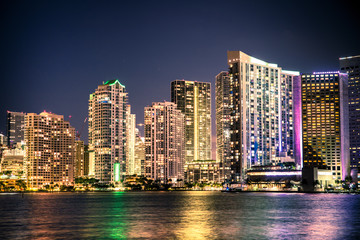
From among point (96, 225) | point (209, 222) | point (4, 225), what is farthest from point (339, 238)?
point (4, 225)

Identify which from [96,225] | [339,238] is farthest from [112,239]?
[339,238]

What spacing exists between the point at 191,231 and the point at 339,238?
20.1 meters

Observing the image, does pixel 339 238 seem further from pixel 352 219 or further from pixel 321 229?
pixel 352 219

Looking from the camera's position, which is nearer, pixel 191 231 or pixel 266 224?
pixel 191 231

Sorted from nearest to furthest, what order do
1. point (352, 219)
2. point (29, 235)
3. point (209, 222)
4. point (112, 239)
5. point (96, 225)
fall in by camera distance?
point (112, 239) → point (29, 235) → point (96, 225) → point (209, 222) → point (352, 219)

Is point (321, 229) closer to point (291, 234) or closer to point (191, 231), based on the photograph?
point (291, 234)

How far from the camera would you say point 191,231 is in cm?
6944

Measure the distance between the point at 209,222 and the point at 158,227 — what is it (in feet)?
38.0

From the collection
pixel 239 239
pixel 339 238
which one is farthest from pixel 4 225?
pixel 339 238

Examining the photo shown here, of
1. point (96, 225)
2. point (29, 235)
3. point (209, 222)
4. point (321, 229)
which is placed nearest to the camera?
point (29, 235)

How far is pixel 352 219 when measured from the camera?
9025 centimetres

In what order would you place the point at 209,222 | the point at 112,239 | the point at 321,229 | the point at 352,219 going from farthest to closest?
the point at 352,219
the point at 209,222
the point at 321,229
the point at 112,239

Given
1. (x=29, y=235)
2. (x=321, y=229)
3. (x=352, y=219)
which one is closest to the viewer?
(x=29, y=235)

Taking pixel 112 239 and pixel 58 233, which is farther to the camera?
pixel 58 233
